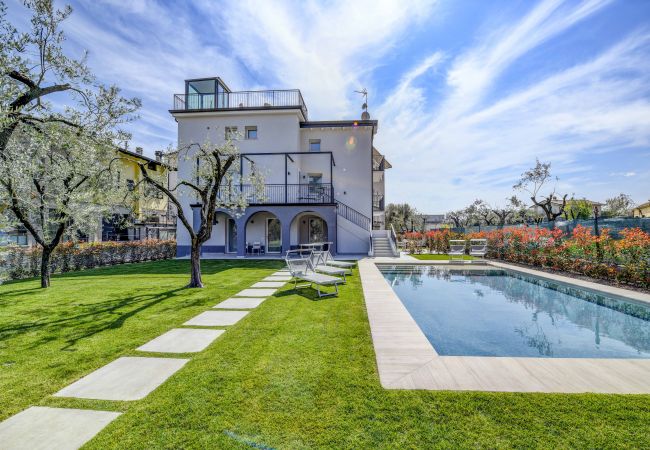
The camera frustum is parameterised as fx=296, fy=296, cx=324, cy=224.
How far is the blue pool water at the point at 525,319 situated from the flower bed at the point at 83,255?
38.0ft

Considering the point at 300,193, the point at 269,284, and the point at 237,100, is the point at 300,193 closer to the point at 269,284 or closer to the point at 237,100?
the point at 237,100

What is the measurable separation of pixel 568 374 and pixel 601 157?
32.6 metres

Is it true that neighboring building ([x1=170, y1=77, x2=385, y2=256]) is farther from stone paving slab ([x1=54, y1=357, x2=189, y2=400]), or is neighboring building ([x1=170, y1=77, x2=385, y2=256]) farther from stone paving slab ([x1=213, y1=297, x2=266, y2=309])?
stone paving slab ([x1=54, y1=357, x2=189, y2=400])

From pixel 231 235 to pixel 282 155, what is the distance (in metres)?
6.66

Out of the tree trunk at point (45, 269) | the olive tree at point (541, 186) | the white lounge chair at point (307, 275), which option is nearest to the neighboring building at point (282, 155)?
the tree trunk at point (45, 269)

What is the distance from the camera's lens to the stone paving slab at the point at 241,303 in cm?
684

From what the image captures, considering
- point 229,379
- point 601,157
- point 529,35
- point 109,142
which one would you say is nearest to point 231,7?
point 109,142

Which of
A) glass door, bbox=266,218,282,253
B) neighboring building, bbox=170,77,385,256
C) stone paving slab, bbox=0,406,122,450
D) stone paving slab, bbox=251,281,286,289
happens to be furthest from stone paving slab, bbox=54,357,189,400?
glass door, bbox=266,218,282,253

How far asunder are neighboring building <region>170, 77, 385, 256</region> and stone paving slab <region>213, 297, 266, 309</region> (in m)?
12.0

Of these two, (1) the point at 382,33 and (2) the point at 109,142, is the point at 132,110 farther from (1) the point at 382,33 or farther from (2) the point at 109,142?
(1) the point at 382,33

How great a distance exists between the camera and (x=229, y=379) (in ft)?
11.3

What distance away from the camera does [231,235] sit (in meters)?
Answer: 20.9

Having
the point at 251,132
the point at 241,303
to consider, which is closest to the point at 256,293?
the point at 241,303

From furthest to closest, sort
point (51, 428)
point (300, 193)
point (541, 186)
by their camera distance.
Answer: point (541, 186), point (300, 193), point (51, 428)
